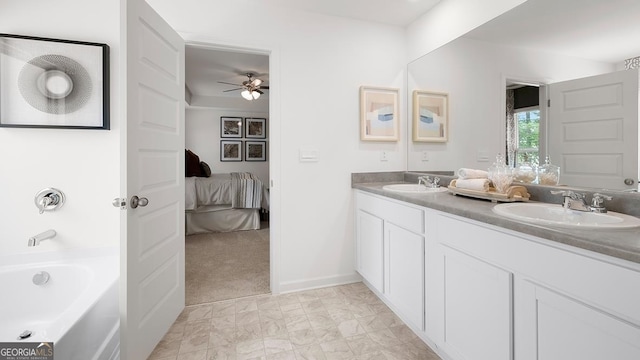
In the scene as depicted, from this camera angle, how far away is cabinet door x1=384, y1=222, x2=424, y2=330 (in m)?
1.60

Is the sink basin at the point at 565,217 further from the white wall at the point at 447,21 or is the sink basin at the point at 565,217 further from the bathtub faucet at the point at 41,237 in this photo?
the bathtub faucet at the point at 41,237

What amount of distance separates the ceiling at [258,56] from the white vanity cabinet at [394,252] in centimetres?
156

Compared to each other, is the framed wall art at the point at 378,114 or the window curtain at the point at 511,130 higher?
the framed wall art at the point at 378,114

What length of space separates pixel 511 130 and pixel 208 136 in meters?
5.63

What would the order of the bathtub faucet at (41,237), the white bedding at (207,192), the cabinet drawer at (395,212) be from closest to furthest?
the bathtub faucet at (41,237), the cabinet drawer at (395,212), the white bedding at (207,192)

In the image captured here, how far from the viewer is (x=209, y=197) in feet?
13.1

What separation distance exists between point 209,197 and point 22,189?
231 cm

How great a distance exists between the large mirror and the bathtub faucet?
2.79m

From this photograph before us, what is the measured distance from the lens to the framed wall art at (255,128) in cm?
621

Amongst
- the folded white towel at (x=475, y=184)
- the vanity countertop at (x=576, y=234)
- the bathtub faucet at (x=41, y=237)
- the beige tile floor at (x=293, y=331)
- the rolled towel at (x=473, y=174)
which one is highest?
the rolled towel at (x=473, y=174)

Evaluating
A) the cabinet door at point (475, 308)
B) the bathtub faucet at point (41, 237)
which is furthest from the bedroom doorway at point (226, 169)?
the cabinet door at point (475, 308)

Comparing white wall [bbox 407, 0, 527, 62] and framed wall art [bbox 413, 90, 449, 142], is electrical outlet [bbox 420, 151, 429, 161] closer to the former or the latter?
framed wall art [bbox 413, 90, 449, 142]

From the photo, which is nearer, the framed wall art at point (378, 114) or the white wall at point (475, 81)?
the white wall at point (475, 81)

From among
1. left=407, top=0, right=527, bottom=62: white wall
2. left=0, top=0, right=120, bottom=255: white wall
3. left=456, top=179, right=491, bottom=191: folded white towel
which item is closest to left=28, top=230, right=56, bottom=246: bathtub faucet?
left=0, top=0, right=120, bottom=255: white wall
